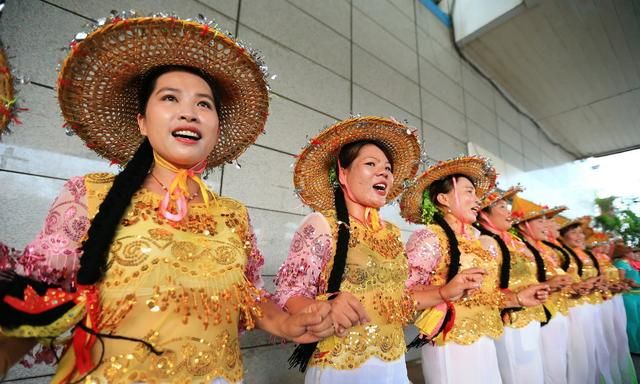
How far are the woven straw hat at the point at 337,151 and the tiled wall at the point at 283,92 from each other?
78 centimetres

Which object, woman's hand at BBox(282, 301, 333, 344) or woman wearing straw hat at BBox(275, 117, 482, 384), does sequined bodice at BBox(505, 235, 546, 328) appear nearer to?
woman wearing straw hat at BBox(275, 117, 482, 384)

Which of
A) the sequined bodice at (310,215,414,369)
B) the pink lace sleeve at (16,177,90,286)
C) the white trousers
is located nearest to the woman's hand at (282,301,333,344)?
the sequined bodice at (310,215,414,369)

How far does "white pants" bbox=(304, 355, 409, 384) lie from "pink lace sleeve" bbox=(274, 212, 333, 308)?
0.30 meters

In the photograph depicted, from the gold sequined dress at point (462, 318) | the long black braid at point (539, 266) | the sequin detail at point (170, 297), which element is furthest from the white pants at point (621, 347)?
the sequin detail at point (170, 297)

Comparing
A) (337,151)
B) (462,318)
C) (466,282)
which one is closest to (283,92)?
(337,151)

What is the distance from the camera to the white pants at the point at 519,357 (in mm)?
2059

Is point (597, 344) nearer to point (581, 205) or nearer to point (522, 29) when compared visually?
point (522, 29)

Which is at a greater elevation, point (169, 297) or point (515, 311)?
point (169, 297)

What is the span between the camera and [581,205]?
954 cm

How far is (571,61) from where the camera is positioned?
561 centimetres

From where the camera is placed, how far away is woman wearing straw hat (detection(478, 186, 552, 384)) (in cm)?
209

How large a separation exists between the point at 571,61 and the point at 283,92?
5.77 m

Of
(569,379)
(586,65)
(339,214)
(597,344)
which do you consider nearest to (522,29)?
(586,65)

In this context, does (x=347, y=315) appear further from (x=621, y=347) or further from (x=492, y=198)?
(x=621, y=347)
